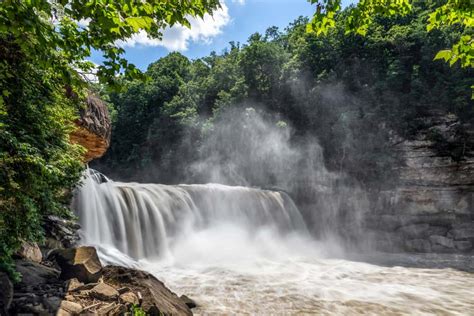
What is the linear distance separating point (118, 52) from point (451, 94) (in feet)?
66.0

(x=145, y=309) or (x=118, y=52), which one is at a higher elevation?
(x=118, y=52)

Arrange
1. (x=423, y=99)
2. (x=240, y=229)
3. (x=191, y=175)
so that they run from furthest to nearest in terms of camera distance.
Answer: (x=191, y=175) < (x=423, y=99) < (x=240, y=229)

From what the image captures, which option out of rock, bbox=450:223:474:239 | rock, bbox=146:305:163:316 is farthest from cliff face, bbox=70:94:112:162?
rock, bbox=450:223:474:239

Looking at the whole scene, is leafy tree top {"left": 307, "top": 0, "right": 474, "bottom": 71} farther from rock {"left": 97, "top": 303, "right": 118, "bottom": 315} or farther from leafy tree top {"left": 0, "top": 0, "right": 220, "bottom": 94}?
rock {"left": 97, "top": 303, "right": 118, "bottom": 315}

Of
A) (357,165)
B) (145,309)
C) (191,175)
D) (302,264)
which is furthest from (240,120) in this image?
(145,309)

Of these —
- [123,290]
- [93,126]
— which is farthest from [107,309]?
[93,126]

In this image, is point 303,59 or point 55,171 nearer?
point 55,171

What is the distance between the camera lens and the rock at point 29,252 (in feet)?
18.6

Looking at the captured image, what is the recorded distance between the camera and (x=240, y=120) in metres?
26.0

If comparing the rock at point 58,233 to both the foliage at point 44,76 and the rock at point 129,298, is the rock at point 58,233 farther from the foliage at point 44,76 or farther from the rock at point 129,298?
the rock at point 129,298

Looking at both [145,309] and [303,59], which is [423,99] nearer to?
[303,59]

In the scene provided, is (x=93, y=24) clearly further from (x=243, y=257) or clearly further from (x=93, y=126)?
(x=243, y=257)

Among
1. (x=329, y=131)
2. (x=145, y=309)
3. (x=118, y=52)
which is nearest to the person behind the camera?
(x=118, y=52)

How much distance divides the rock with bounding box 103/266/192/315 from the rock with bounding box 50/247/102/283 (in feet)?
0.68
